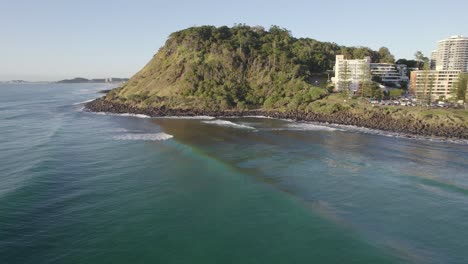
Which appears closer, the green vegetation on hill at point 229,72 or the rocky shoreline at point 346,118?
the rocky shoreline at point 346,118

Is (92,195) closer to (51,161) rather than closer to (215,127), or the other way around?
(51,161)

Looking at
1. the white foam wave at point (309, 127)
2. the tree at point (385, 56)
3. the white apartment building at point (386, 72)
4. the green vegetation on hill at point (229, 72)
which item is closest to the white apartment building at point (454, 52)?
the tree at point (385, 56)

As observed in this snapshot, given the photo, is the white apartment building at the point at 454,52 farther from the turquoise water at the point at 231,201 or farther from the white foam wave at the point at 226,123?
the turquoise water at the point at 231,201

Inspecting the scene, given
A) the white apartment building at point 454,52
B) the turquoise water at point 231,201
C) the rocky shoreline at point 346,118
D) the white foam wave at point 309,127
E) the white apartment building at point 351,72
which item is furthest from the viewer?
the white apartment building at point 454,52

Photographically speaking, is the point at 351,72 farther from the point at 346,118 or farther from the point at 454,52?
the point at 454,52

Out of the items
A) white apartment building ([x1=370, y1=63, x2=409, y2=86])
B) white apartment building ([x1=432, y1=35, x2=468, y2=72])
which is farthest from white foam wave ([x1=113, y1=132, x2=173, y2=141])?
white apartment building ([x1=432, y1=35, x2=468, y2=72])

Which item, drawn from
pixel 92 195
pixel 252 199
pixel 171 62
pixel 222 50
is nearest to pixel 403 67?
Answer: pixel 222 50
